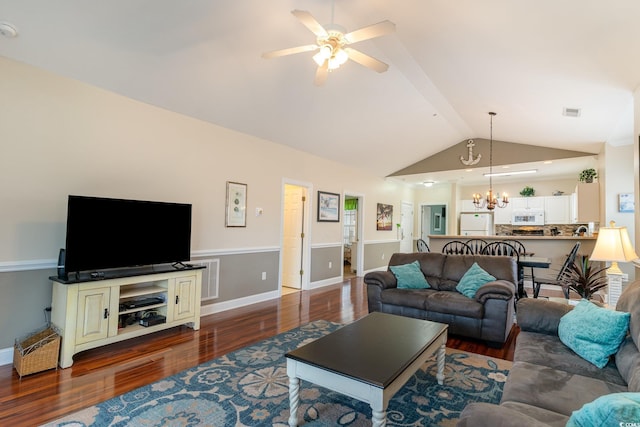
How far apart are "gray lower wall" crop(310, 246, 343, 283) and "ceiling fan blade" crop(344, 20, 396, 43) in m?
4.32

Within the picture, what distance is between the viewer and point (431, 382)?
2.56 m

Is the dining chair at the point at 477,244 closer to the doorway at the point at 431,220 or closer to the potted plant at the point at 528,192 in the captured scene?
the potted plant at the point at 528,192

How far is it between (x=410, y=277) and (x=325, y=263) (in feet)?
8.82

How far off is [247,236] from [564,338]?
3954 mm

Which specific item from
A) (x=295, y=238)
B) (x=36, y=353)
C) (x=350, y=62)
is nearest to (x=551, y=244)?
(x=295, y=238)

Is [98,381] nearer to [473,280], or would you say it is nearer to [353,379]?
[353,379]

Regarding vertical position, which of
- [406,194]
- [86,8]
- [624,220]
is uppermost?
[86,8]

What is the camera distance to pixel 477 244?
6355mm

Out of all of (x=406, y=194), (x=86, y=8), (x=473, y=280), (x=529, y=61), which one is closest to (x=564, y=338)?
(x=473, y=280)

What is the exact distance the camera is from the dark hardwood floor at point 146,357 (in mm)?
2242

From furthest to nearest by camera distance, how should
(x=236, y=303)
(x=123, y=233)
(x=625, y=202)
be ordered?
(x=625, y=202)
(x=236, y=303)
(x=123, y=233)

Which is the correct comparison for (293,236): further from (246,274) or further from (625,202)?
(625,202)

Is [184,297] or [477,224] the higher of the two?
[477,224]

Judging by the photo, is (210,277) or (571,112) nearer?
(571,112)
